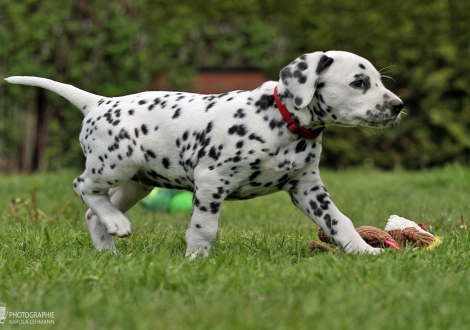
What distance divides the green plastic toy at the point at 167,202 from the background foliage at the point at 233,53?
3513 mm

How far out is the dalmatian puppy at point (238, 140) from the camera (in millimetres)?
3691

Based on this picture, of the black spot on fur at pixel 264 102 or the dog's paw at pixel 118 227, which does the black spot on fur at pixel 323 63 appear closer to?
the black spot on fur at pixel 264 102

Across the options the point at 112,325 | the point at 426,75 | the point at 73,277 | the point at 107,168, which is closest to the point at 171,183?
the point at 107,168

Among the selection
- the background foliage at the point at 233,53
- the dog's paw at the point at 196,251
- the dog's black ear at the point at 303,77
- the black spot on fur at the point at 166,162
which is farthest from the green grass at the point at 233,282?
the background foliage at the point at 233,53

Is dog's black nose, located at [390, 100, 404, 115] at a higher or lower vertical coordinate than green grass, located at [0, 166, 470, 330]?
higher

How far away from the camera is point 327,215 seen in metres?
3.87

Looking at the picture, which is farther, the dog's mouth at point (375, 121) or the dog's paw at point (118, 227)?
the dog's paw at point (118, 227)

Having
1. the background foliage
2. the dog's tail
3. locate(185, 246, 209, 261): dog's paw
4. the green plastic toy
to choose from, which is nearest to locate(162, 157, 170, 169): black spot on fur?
locate(185, 246, 209, 261): dog's paw

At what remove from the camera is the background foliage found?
380 inches

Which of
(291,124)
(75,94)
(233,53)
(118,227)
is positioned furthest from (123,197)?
(233,53)

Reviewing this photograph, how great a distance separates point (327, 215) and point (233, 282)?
1010mm

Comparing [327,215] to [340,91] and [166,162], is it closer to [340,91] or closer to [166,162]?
[340,91]

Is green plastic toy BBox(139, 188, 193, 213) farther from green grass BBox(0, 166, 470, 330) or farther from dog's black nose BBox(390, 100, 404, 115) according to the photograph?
dog's black nose BBox(390, 100, 404, 115)

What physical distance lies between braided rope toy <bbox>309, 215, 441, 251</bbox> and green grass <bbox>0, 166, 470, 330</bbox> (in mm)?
79
